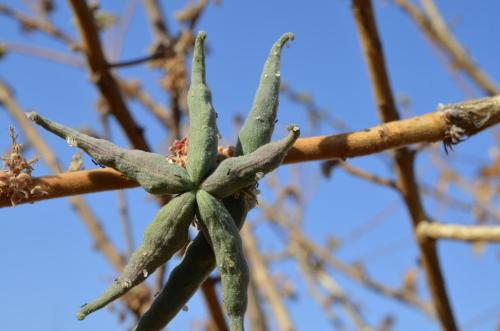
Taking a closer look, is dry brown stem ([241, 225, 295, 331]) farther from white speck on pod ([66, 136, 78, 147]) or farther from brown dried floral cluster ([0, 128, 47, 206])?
white speck on pod ([66, 136, 78, 147])

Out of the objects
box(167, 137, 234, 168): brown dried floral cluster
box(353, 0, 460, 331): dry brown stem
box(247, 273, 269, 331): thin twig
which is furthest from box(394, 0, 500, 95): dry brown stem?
box(167, 137, 234, 168): brown dried floral cluster

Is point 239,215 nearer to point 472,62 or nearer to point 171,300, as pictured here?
point 171,300

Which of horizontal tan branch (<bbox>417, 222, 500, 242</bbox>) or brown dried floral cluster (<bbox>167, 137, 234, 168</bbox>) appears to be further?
horizontal tan branch (<bbox>417, 222, 500, 242</bbox>)

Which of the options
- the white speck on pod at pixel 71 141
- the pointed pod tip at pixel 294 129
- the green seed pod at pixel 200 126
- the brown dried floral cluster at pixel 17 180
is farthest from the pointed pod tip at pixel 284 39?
the brown dried floral cluster at pixel 17 180

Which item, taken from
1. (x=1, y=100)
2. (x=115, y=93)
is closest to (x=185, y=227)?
(x=115, y=93)

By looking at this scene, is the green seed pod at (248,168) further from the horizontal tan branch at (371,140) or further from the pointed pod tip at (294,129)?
the horizontal tan branch at (371,140)
